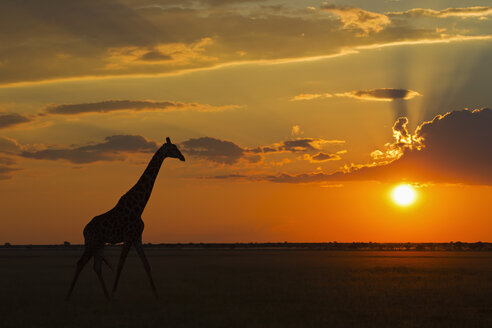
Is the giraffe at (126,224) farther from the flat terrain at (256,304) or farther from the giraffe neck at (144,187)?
Answer: the flat terrain at (256,304)

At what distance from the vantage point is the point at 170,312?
21.4 m

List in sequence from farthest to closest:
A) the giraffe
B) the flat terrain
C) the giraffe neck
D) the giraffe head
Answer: the giraffe head < the giraffe neck < the giraffe < the flat terrain

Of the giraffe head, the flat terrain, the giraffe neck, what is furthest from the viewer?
the giraffe head

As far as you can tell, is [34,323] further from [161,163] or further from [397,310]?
[397,310]

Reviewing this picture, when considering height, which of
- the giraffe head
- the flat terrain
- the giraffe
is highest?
the giraffe head

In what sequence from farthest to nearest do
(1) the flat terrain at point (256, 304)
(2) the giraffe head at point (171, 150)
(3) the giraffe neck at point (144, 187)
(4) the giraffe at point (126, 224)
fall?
(2) the giraffe head at point (171, 150) → (3) the giraffe neck at point (144, 187) → (4) the giraffe at point (126, 224) → (1) the flat terrain at point (256, 304)

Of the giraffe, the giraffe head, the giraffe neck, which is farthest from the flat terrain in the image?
the giraffe head

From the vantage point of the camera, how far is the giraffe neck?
25.5 m

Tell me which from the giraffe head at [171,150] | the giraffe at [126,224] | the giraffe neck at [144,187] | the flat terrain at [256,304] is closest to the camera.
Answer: the flat terrain at [256,304]

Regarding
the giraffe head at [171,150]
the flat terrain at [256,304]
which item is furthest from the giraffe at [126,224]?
the flat terrain at [256,304]

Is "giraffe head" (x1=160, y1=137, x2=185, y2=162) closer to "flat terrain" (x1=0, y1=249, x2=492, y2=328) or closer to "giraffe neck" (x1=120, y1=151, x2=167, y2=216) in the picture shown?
"giraffe neck" (x1=120, y1=151, x2=167, y2=216)

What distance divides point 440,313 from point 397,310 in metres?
1.25

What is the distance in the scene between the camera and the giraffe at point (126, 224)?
24859mm

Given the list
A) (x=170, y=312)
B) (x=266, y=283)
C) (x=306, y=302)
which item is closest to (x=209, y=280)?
(x=266, y=283)
